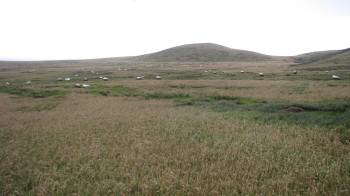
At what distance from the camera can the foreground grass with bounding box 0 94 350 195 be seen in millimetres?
7359

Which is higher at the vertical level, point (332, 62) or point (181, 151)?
point (332, 62)

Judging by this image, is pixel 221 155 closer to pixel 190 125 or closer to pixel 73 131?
pixel 190 125

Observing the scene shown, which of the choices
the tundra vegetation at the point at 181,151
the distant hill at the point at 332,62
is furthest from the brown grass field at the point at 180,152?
the distant hill at the point at 332,62

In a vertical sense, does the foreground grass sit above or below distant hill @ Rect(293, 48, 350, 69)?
below

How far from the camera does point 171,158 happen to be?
9.48 m

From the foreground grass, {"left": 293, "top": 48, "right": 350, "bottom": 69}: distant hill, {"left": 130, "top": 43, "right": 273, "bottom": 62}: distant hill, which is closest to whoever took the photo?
the foreground grass

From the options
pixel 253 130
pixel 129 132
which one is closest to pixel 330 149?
pixel 253 130

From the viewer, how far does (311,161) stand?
8.69m

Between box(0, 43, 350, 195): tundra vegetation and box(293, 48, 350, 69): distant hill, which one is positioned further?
box(293, 48, 350, 69): distant hill

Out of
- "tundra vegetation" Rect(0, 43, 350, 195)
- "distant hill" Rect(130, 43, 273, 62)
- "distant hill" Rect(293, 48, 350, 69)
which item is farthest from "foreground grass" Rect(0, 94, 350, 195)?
"distant hill" Rect(130, 43, 273, 62)

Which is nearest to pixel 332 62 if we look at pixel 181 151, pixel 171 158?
pixel 181 151

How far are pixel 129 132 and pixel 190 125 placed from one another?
3.02 metres

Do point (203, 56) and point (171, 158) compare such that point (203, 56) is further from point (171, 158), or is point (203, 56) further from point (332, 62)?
point (171, 158)

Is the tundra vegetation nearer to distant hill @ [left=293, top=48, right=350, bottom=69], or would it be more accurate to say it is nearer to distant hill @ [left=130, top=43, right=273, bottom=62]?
distant hill @ [left=293, top=48, right=350, bottom=69]
